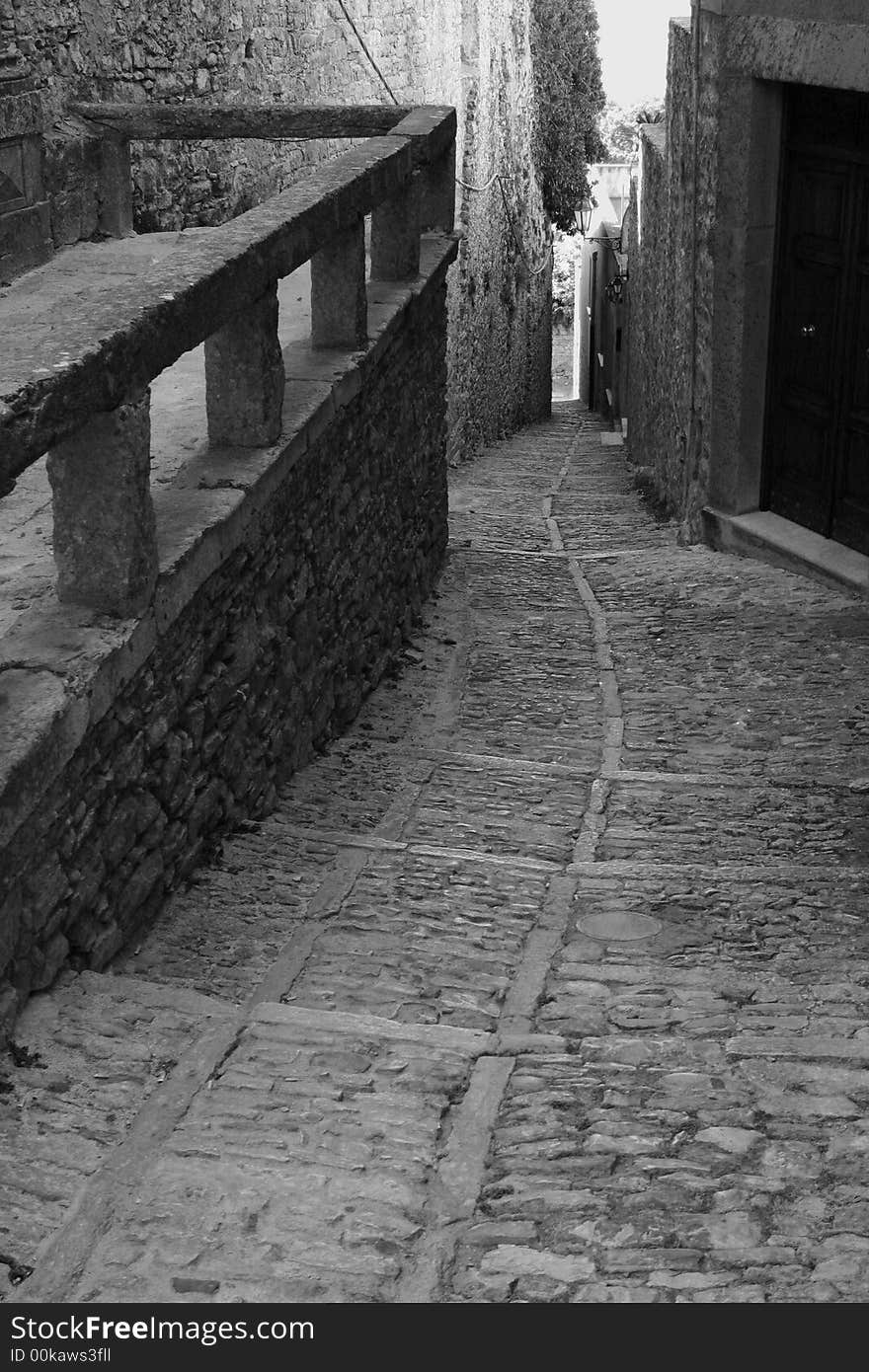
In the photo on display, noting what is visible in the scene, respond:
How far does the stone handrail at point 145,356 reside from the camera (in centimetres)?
343

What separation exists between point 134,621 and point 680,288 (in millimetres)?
6816

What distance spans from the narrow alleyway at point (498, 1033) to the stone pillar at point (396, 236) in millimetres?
2050

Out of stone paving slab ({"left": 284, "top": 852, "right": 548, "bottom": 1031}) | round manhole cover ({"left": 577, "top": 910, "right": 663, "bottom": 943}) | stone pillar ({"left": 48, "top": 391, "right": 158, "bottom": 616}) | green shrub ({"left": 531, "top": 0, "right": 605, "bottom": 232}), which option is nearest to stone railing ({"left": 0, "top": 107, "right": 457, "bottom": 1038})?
stone pillar ({"left": 48, "top": 391, "right": 158, "bottom": 616})

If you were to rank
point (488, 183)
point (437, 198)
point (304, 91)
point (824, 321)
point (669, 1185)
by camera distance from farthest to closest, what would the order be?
1. point (488, 183)
2. point (304, 91)
3. point (437, 198)
4. point (824, 321)
5. point (669, 1185)

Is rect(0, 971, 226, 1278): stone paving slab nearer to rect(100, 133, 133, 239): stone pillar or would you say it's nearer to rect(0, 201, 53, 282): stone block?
rect(0, 201, 53, 282): stone block

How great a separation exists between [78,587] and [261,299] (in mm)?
1451

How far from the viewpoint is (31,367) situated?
11.0 ft

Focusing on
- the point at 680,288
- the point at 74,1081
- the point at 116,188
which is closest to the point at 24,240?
the point at 116,188

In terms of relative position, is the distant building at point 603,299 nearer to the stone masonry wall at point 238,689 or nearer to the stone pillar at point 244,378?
the stone masonry wall at point 238,689

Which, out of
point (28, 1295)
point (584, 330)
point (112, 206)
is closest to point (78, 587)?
point (28, 1295)

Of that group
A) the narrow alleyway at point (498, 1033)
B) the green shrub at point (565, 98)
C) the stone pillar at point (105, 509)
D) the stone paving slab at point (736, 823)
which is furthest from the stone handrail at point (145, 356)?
the green shrub at point (565, 98)

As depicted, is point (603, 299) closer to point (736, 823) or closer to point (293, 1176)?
point (736, 823)

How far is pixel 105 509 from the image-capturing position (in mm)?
3771

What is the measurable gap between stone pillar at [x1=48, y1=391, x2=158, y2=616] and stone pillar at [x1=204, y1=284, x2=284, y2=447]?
106 cm
